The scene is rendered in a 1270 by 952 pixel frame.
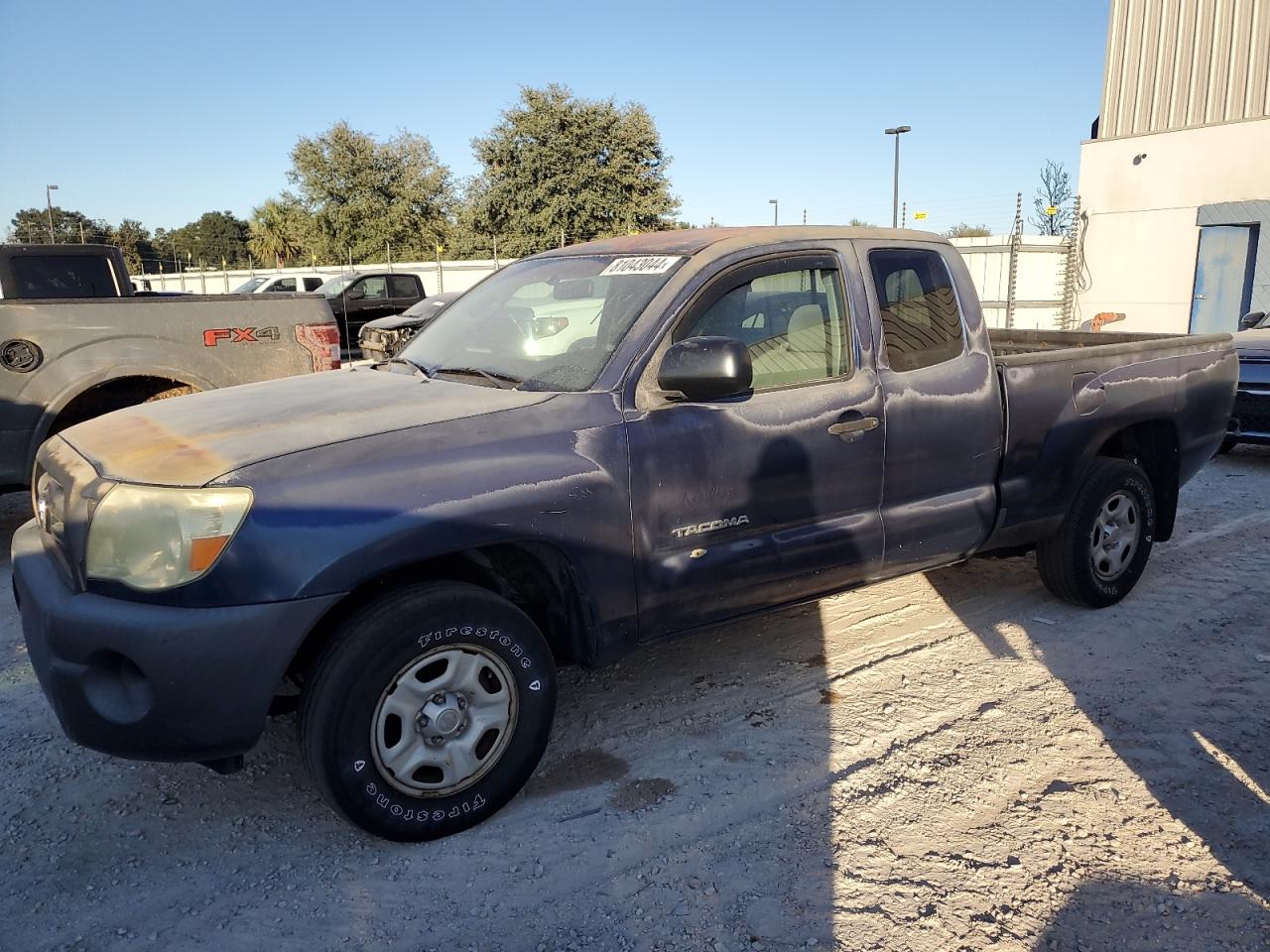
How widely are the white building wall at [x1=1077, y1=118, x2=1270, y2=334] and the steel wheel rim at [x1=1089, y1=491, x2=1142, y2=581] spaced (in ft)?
49.8

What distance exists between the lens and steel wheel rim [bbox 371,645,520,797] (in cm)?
281

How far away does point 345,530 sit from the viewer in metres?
2.64

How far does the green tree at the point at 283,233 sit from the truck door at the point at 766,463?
46.0m

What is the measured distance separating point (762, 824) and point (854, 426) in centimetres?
154

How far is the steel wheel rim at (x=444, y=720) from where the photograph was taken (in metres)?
2.81

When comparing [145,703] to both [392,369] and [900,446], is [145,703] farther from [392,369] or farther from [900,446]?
[900,446]

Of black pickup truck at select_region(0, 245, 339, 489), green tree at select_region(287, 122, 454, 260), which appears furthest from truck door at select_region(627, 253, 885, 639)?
green tree at select_region(287, 122, 454, 260)

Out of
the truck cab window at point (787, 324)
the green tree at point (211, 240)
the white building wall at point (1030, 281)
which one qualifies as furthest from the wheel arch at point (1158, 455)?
the green tree at point (211, 240)

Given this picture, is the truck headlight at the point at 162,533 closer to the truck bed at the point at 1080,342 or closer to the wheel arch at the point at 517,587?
the wheel arch at the point at 517,587

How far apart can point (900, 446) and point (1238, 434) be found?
19.0 ft

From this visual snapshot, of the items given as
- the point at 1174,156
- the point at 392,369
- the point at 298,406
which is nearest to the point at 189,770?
the point at 298,406

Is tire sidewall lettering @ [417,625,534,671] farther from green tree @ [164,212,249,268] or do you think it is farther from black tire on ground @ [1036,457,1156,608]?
green tree @ [164,212,249,268]

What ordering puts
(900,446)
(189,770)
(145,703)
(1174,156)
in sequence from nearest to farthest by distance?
(145,703)
(189,770)
(900,446)
(1174,156)

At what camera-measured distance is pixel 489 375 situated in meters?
3.53
